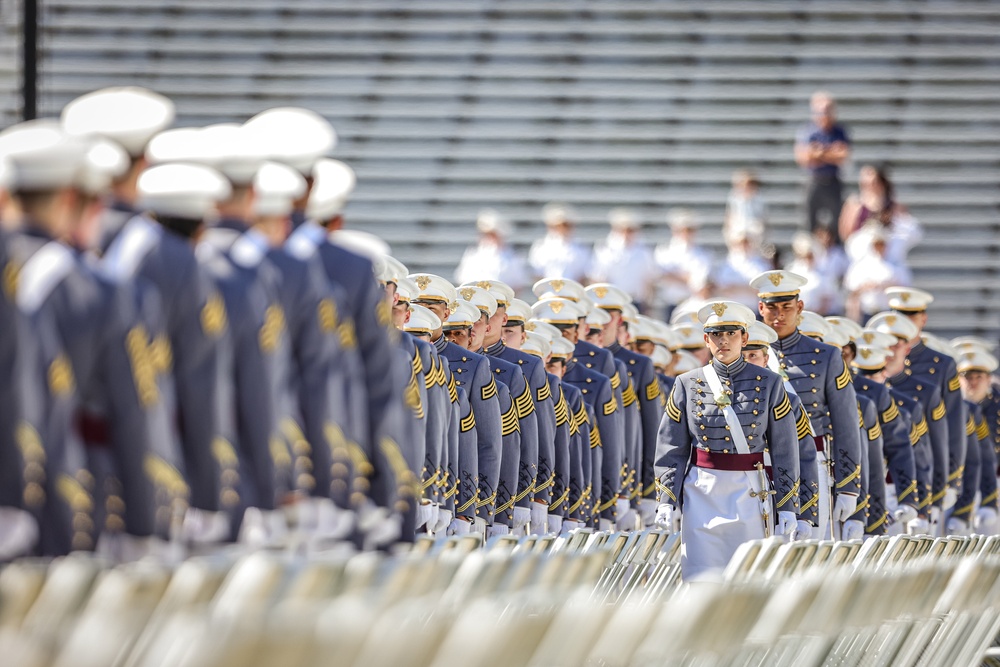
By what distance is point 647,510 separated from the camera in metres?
12.8

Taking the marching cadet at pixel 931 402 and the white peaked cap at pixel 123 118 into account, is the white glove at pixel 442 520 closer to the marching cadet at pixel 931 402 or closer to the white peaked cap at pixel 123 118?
Result: the white peaked cap at pixel 123 118

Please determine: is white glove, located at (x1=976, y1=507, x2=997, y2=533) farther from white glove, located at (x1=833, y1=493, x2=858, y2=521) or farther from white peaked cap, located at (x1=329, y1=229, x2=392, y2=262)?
white peaked cap, located at (x1=329, y1=229, x2=392, y2=262)

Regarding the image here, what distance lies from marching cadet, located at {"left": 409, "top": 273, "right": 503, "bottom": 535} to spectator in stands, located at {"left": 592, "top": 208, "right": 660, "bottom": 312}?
289 inches

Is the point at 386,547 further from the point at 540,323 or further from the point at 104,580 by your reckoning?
the point at 540,323

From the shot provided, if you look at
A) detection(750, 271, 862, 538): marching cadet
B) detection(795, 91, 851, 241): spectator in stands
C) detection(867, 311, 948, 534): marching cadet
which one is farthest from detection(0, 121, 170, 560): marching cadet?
detection(795, 91, 851, 241): spectator in stands

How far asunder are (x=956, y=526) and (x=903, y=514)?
1.50 meters

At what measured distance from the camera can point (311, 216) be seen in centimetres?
654

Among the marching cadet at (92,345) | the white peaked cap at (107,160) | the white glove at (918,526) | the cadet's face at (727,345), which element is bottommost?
the white glove at (918,526)

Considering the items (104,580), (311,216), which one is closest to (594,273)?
(311,216)

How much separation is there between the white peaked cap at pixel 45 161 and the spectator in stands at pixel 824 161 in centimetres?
1376

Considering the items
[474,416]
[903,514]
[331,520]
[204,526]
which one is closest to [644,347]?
[903,514]

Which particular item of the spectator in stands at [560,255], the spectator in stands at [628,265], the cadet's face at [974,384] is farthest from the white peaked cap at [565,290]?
the spectator in stands at [560,255]

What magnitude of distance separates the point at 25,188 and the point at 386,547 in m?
1.76

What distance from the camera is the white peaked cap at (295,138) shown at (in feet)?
19.6
